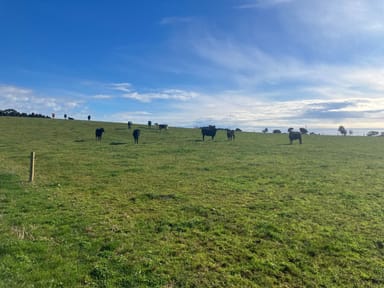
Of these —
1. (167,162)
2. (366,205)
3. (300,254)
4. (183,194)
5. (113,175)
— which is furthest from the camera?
(167,162)

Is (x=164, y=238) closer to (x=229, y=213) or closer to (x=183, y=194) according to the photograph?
(x=229, y=213)

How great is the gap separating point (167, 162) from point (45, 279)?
1502 cm

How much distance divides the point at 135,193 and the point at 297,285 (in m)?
7.53

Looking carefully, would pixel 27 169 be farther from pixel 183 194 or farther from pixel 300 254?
pixel 300 254

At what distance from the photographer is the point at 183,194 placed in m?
11.3

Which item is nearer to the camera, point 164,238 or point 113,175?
point 164,238

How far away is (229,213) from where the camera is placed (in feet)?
29.5

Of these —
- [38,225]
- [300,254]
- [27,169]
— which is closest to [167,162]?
[27,169]

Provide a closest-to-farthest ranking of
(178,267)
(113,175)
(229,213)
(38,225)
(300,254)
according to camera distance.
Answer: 1. (178,267)
2. (300,254)
3. (38,225)
4. (229,213)
5. (113,175)

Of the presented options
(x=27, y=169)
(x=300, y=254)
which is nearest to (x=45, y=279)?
(x=300, y=254)

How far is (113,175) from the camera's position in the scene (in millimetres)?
15047

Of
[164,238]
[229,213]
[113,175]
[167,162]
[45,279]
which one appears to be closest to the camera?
[45,279]

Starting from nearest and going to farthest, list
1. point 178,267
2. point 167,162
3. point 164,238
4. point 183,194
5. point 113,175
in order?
1. point 178,267
2. point 164,238
3. point 183,194
4. point 113,175
5. point 167,162

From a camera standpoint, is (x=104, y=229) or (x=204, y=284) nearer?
(x=204, y=284)
